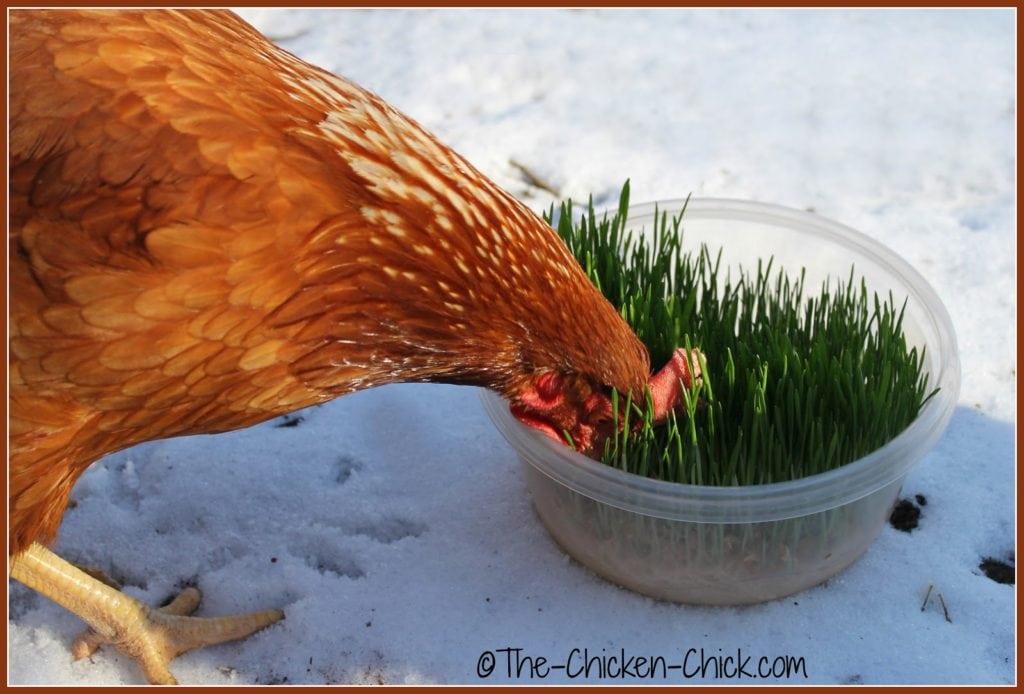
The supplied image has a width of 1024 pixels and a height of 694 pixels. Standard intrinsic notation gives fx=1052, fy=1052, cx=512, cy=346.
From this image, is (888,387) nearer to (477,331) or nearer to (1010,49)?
(477,331)

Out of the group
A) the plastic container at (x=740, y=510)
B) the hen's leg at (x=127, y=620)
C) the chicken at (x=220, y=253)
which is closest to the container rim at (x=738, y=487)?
the plastic container at (x=740, y=510)

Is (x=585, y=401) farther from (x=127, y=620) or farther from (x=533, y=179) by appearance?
(x=533, y=179)

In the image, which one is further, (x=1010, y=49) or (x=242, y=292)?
(x=1010, y=49)

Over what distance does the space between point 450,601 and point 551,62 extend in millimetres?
1894

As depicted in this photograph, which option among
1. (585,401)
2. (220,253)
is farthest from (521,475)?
(220,253)

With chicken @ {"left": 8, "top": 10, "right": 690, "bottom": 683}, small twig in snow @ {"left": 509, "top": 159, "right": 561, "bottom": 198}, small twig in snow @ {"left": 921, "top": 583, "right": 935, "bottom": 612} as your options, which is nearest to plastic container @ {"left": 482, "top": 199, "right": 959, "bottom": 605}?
small twig in snow @ {"left": 921, "top": 583, "right": 935, "bottom": 612}

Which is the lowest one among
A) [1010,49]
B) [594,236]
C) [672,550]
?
[672,550]

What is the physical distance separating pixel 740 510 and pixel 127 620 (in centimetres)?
114

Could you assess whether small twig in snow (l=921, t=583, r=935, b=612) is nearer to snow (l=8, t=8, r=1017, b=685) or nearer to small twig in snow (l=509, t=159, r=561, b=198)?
snow (l=8, t=8, r=1017, b=685)

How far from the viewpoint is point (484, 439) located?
2.43 meters

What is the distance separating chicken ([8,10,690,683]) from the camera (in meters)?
1.43

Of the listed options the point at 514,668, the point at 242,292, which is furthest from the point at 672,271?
the point at 242,292

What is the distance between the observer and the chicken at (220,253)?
143cm

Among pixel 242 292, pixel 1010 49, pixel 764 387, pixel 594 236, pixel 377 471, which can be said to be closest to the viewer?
pixel 242 292
